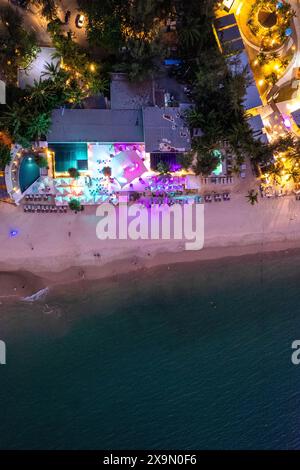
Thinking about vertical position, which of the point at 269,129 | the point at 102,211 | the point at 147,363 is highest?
the point at 269,129

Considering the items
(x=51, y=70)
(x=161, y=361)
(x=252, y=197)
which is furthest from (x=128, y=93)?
(x=161, y=361)

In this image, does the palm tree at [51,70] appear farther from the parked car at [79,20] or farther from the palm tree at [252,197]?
the palm tree at [252,197]

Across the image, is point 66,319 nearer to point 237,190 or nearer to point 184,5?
point 237,190

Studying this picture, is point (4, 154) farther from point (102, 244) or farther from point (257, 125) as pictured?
point (257, 125)

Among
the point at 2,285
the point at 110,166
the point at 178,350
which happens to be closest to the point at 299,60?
the point at 110,166

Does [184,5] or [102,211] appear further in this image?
[102,211]

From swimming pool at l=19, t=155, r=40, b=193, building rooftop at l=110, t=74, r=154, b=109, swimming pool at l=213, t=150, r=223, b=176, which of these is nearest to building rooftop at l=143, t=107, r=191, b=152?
building rooftop at l=110, t=74, r=154, b=109
